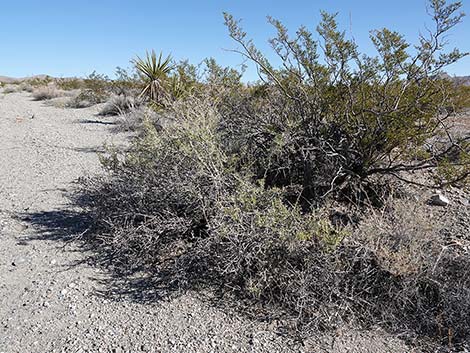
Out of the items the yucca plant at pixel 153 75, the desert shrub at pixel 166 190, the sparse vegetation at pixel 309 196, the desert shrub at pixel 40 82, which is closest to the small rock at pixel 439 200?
the sparse vegetation at pixel 309 196

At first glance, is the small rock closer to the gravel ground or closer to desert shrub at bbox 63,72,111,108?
the gravel ground

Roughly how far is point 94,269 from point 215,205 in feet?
4.26

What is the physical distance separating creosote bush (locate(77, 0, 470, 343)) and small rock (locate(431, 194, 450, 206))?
517 millimetres

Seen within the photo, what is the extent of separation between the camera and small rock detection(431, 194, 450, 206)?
14.4 ft

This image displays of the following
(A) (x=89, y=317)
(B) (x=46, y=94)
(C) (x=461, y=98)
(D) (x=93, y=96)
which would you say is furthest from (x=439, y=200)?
(B) (x=46, y=94)

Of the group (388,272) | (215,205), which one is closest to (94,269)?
(215,205)

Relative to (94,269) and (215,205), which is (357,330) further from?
(94,269)

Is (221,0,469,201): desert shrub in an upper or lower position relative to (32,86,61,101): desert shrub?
upper

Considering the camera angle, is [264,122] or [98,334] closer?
[98,334]

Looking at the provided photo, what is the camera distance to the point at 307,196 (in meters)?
4.56

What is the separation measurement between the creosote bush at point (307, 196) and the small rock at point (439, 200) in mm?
517

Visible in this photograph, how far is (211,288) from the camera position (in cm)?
340

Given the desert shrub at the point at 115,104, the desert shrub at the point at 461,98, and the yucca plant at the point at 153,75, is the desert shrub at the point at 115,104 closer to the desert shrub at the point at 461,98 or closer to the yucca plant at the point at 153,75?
the yucca plant at the point at 153,75

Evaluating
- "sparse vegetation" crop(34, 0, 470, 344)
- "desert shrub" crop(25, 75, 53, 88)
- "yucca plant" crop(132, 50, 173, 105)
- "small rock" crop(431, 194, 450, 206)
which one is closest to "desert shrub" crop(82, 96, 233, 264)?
"sparse vegetation" crop(34, 0, 470, 344)
